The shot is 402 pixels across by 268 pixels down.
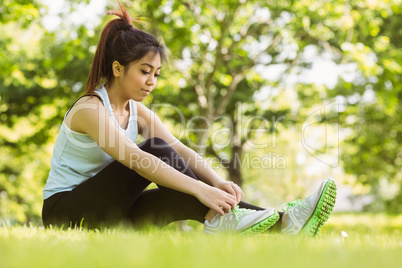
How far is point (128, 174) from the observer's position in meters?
2.42

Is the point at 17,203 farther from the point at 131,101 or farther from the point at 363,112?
the point at 131,101

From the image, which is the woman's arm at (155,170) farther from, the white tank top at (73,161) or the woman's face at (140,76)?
the woman's face at (140,76)

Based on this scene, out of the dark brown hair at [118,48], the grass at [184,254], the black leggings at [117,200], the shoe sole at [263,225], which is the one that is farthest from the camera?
the dark brown hair at [118,48]

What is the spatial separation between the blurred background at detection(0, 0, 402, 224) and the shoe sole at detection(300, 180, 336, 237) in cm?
207

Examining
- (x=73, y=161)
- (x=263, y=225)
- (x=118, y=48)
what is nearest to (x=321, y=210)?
(x=263, y=225)

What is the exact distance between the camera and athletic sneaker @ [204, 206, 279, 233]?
2248 millimetres

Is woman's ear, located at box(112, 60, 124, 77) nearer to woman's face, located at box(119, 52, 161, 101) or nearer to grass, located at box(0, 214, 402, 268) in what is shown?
woman's face, located at box(119, 52, 161, 101)

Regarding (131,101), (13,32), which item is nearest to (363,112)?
(131,101)

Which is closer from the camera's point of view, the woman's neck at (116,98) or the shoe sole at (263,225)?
the shoe sole at (263,225)

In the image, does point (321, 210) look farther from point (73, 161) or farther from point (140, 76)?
point (73, 161)

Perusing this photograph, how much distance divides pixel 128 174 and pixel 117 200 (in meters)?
0.16

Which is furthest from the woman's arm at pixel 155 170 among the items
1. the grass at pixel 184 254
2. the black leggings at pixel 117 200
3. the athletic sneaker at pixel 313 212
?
the grass at pixel 184 254

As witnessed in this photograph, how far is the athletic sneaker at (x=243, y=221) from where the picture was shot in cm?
225

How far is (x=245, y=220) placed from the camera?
7.45 ft
